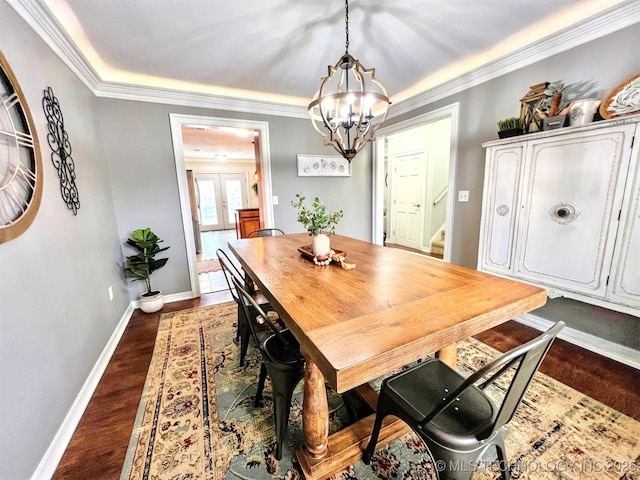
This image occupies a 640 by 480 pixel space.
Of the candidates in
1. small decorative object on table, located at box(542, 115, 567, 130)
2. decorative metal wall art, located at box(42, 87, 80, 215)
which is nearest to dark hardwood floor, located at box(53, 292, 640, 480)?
decorative metal wall art, located at box(42, 87, 80, 215)

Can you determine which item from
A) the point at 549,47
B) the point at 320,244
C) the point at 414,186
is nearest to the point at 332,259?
the point at 320,244

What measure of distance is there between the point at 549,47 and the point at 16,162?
3.63 metres

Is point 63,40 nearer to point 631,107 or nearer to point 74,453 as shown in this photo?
point 74,453

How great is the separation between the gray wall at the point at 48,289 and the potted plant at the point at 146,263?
0.33 m

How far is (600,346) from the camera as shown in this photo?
2.02 metres

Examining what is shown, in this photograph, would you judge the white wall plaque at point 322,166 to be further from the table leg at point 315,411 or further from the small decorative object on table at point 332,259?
the table leg at point 315,411

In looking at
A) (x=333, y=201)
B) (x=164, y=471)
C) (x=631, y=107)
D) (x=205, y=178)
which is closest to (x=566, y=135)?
(x=631, y=107)

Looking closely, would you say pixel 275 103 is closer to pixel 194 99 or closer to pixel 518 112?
pixel 194 99

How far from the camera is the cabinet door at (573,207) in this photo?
5.53ft

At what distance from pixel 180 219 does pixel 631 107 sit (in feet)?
13.1

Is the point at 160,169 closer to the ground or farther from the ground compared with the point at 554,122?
closer to the ground

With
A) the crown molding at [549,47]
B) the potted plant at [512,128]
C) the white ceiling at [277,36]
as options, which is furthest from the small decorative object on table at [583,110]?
the white ceiling at [277,36]

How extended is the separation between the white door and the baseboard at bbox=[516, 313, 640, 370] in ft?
10.5

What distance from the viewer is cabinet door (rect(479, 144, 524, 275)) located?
218 centimetres
